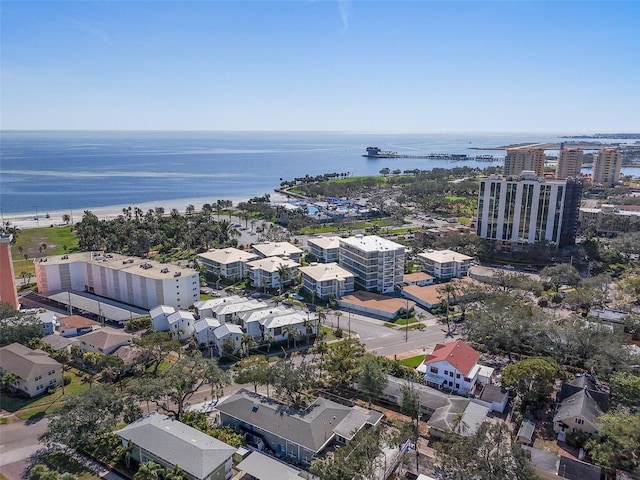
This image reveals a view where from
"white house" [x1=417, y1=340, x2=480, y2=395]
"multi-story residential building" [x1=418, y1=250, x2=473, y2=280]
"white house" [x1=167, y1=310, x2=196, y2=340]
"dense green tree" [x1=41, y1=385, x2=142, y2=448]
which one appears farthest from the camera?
"multi-story residential building" [x1=418, y1=250, x2=473, y2=280]

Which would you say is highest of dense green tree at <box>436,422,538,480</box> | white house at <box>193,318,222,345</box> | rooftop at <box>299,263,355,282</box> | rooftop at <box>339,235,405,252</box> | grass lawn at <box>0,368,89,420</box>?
rooftop at <box>339,235,405,252</box>

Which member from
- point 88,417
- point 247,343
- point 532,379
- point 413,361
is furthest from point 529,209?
point 88,417

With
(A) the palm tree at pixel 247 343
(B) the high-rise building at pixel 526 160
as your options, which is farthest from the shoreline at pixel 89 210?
(B) the high-rise building at pixel 526 160

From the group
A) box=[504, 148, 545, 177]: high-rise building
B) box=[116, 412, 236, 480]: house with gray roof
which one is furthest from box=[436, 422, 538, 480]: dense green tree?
box=[504, 148, 545, 177]: high-rise building

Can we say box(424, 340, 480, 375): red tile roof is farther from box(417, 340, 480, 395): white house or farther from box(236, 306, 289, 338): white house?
box(236, 306, 289, 338): white house

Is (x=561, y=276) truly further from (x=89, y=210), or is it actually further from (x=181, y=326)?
(x=89, y=210)

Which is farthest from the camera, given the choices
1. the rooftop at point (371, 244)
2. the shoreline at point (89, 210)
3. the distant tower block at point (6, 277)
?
the shoreline at point (89, 210)

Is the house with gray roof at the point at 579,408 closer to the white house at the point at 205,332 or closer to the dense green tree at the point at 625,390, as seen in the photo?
the dense green tree at the point at 625,390
